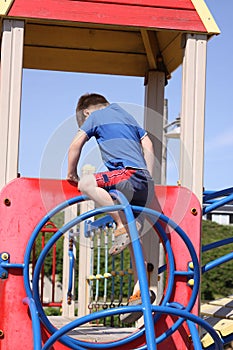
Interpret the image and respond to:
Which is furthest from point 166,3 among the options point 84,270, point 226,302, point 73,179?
point 84,270

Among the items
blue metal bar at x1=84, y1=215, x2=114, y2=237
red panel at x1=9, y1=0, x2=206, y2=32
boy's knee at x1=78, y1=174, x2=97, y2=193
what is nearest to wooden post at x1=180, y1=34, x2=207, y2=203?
red panel at x1=9, y1=0, x2=206, y2=32

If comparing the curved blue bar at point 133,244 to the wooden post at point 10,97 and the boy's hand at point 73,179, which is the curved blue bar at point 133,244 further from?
the wooden post at point 10,97

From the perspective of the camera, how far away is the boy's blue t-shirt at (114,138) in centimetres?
405

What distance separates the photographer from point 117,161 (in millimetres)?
4047

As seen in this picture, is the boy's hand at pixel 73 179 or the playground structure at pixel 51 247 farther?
the boy's hand at pixel 73 179

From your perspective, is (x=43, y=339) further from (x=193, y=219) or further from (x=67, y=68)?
(x=67, y=68)

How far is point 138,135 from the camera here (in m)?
4.21

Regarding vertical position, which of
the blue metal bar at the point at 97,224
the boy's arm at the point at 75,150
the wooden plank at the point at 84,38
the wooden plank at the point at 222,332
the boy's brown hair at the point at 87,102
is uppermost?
the wooden plank at the point at 84,38

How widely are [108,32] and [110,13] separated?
1012 mm

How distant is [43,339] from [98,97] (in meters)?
1.45

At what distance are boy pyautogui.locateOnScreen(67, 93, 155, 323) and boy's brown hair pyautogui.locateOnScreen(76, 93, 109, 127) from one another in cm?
6

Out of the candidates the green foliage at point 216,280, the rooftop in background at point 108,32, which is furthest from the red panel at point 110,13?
the green foliage at point 216,280

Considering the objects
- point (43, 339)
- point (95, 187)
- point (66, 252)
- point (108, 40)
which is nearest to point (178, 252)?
point (95, 187)

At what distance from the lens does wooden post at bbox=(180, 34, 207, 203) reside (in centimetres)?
420
